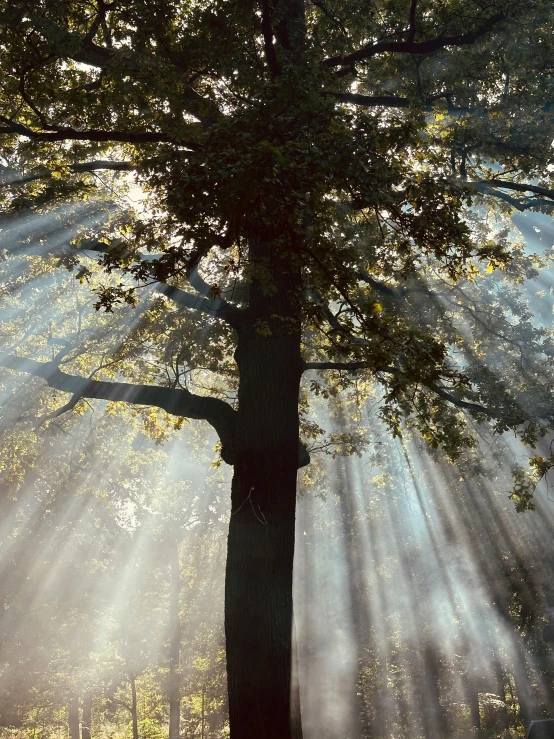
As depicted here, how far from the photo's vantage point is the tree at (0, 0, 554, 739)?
6527mm

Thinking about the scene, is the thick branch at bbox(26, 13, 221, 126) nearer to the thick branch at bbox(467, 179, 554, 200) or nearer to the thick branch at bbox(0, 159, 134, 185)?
the thick branch at bbox(0, 159, 134, 185)

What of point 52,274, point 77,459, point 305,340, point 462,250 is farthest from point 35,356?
point 462,250

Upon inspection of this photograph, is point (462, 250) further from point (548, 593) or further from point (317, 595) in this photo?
point (317, 595)

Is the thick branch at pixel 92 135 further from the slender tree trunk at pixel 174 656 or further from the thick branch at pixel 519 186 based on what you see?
the slender tree trunk at pixel 174 656

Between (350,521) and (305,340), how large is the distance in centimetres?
2101

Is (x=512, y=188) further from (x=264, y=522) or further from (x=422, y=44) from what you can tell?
(x=264, y=522)

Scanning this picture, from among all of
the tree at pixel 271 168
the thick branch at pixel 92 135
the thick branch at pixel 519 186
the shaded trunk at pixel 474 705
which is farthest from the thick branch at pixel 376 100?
the shaded trunk at pixel 474 705

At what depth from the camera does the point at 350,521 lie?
33.2m

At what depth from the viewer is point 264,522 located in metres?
8.09

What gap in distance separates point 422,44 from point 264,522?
6509 millimetres

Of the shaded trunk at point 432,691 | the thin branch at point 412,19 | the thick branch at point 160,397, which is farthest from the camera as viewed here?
the shaded trunk at point 432,691

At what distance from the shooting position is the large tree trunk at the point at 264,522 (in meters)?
7.50

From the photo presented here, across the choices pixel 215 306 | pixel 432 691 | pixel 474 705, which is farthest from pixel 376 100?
pixel 474 705

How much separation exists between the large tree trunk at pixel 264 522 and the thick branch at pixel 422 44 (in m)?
2.76
